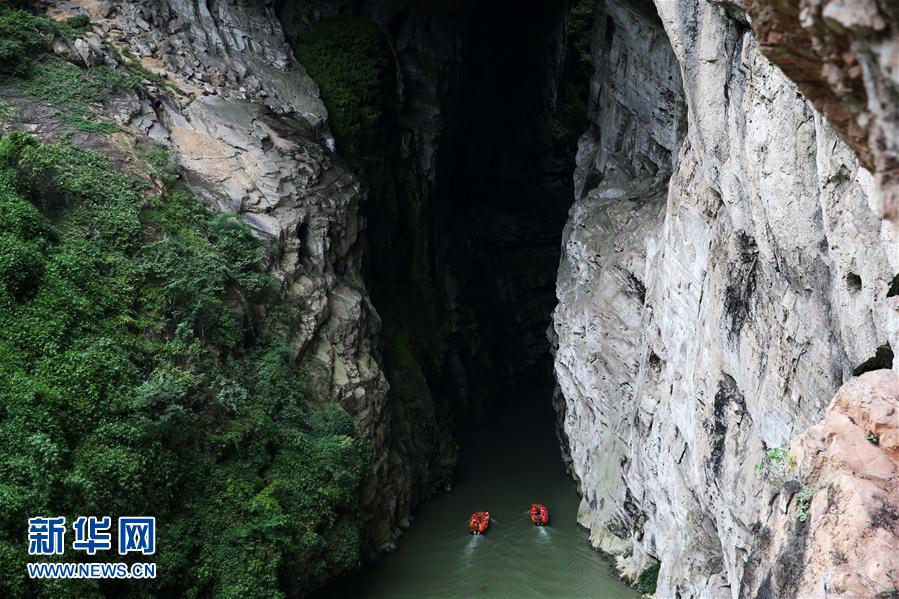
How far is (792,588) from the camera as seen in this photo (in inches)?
248

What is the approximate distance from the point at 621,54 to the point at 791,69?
1543 cm

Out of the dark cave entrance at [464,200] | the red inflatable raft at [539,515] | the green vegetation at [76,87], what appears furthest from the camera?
the dark cave entrance at [464,200]

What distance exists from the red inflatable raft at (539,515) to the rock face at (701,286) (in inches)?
38.9

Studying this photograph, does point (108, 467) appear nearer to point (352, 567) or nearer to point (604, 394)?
point (352, 567)

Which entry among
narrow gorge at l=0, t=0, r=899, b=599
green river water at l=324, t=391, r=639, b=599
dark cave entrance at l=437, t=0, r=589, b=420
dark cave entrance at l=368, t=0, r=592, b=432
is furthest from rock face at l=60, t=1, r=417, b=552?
dark cave entrance at l=437, t=0, r=589, b=420

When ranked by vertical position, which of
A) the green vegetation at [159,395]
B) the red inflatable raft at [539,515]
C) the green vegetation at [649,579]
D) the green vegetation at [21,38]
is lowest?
the red inflatable raft at [539,515]

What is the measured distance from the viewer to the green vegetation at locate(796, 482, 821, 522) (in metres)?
6.39

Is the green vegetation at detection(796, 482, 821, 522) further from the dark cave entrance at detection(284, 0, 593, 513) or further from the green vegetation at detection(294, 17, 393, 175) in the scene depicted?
the green vegetation at detection(294, 17, 393, 175)

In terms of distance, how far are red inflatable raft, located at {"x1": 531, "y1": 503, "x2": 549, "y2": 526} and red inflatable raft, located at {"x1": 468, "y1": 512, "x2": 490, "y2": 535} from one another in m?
1.17

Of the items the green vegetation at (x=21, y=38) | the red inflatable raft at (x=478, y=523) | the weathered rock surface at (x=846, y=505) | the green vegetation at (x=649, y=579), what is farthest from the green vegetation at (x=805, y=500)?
the green vegetation at (x=21, y=38)

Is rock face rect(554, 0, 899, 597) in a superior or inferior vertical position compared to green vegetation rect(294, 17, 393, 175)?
inferior

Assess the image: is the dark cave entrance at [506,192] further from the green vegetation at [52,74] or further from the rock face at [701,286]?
the green vegetation at [52,74]

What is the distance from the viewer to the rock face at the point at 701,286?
27.3ft

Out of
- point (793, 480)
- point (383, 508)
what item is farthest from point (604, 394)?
point (793, 480)
